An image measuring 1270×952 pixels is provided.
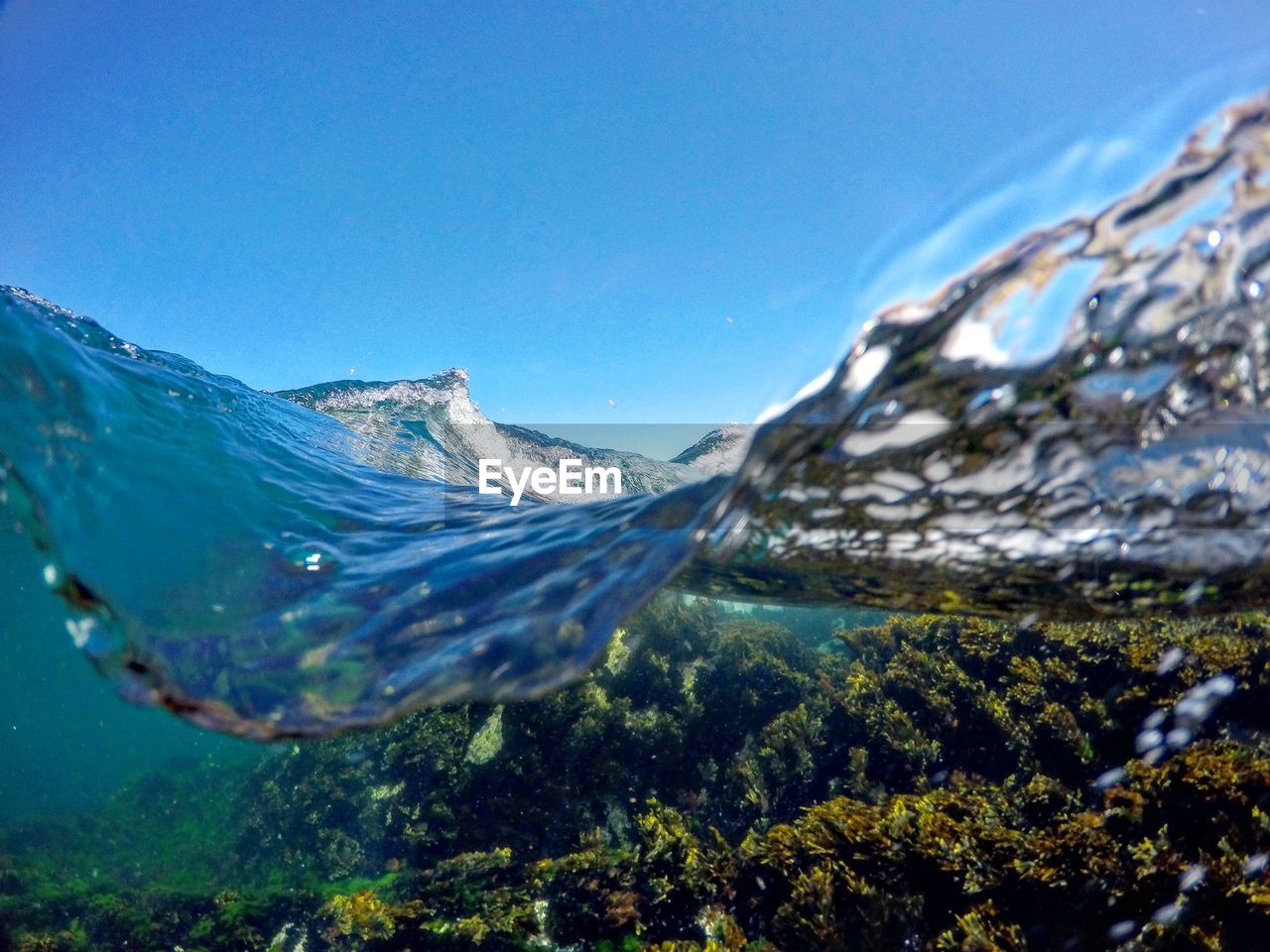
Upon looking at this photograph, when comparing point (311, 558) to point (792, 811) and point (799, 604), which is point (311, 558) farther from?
point (792, 811)

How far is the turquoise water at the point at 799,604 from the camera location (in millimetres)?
3232

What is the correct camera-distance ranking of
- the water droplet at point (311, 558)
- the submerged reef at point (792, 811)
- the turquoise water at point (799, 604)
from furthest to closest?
the water droplet at point (311, 558), the submerged reef at point (792, 811), the turquoise water at point (799, 604)

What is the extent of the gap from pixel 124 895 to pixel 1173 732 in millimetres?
15310

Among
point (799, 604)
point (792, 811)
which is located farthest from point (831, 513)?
point (792, 811)

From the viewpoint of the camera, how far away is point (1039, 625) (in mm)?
7145

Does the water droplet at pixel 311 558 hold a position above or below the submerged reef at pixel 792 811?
above

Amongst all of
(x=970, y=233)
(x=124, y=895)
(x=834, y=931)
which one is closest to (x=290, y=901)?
(x=124, y=895)

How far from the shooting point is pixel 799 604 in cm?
750

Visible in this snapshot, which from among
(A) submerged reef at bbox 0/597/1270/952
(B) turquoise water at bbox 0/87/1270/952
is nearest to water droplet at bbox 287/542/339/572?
(B) turquoise water at bbox 0/87/1270/952

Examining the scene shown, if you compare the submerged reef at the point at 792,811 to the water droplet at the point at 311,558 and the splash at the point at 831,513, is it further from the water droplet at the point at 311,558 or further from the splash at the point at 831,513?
the water droplet at the point at 311,558

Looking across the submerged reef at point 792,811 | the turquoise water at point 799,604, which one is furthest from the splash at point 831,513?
the submerged reef at point 792,811

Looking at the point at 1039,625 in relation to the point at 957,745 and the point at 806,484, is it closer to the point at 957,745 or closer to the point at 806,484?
the point at 957,745

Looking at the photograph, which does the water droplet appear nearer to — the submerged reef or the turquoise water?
the turquoise water

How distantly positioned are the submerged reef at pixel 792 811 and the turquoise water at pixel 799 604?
4 centimetres
